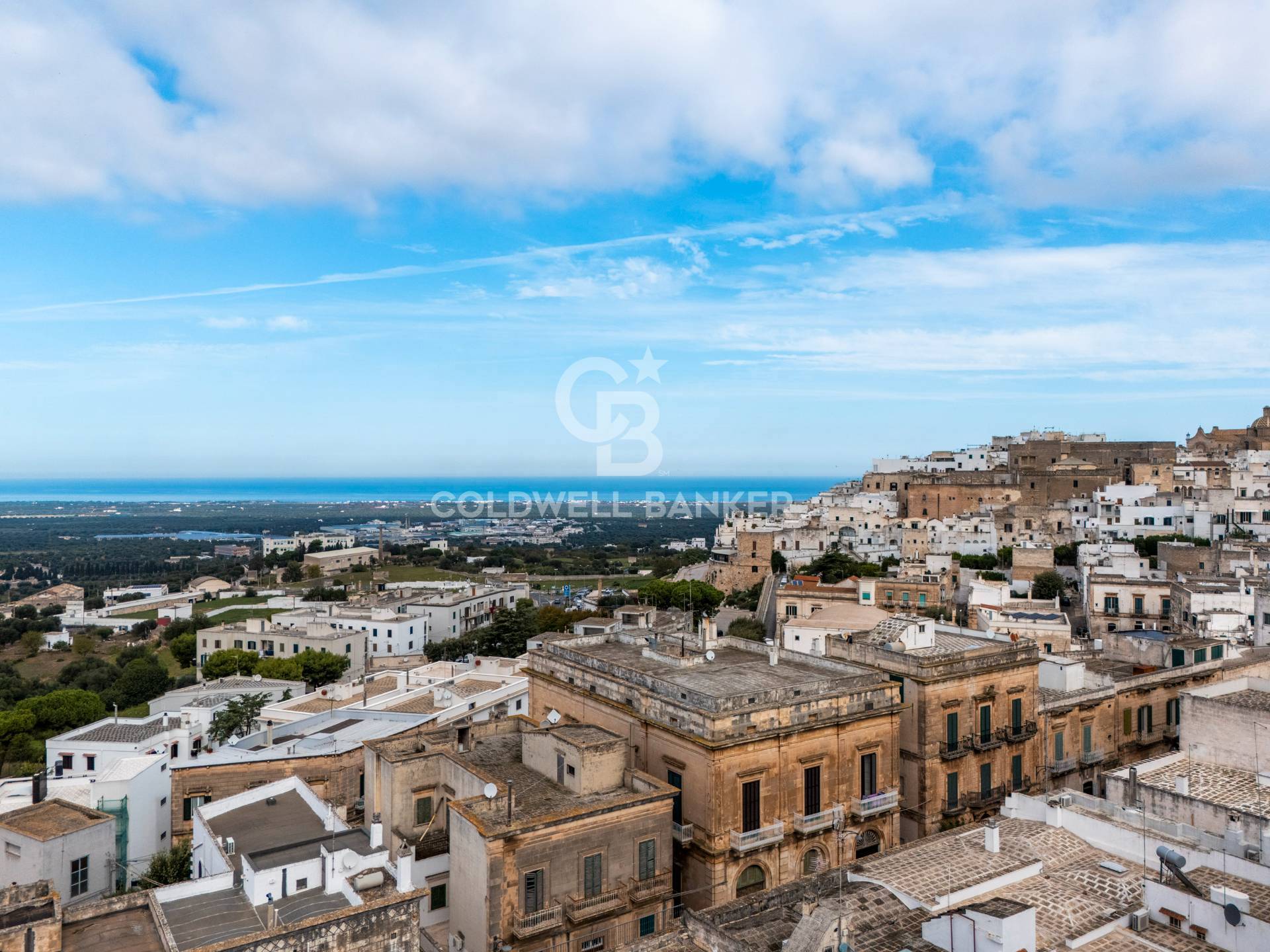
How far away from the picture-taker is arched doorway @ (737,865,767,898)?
18.8m

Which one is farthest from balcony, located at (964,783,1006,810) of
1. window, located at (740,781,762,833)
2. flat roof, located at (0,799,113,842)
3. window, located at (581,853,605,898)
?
flat roof, located at (0,799,113,842)

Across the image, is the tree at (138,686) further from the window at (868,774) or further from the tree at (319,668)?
the window at (868,774)

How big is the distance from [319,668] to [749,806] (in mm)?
36562

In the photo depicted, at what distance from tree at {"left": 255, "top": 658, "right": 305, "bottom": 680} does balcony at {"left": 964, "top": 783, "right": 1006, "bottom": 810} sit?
3671 cm

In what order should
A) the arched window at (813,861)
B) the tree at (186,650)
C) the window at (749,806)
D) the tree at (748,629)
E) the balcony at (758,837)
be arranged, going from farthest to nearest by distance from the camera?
the tree at (186,650), the tree at (748,629), the arched window at (813,861), the window at (749,806), the balcony at (758,837)

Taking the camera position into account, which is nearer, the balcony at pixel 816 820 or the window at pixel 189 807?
the balcony at pixel 816 820

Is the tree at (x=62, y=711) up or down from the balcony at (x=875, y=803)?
down

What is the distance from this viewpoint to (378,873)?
16.2 meters

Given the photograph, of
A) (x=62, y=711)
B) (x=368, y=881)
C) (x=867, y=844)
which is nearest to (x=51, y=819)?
(x=368, y=881)

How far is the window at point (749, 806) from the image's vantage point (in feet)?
62.0

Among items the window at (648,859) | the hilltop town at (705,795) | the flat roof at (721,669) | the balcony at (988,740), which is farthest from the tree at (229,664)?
the balcony at (988,740)

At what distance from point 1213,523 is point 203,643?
71279 millimetres

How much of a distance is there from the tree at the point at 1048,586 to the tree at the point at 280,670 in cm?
4294

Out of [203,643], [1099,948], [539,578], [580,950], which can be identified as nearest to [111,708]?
[203,643]
